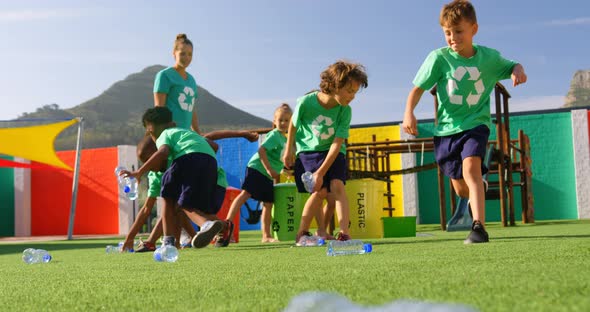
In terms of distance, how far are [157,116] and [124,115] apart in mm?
97069

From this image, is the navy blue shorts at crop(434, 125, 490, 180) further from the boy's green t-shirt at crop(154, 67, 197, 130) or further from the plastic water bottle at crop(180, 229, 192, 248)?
the plastic water bottle at crop(180, 229, 192, 248)

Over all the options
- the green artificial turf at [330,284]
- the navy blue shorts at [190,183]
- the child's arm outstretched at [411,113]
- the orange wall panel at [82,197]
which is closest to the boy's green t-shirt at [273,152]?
the navy blue shorts at [190,183]

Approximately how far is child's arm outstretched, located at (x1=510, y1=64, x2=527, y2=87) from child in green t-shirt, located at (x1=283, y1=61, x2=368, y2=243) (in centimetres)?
117

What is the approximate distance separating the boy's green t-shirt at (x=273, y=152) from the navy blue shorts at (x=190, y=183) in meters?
2.06

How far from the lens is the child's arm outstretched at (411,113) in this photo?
160 inches

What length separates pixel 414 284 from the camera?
1844 mm

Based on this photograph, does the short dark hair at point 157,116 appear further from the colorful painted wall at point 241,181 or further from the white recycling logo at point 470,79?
the colorful painted wall at point 241,181

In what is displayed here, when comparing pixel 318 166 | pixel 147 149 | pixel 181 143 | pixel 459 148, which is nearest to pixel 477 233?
pixel 459 148

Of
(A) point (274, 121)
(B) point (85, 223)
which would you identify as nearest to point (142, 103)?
(B) point (85, 223)

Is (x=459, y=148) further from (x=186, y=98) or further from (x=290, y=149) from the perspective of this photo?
(x=186, y=98)

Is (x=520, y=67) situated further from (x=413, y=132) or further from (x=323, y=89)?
(x=323, y=89)

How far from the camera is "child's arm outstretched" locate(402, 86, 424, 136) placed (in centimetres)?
406

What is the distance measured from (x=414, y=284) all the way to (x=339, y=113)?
336 centimetres

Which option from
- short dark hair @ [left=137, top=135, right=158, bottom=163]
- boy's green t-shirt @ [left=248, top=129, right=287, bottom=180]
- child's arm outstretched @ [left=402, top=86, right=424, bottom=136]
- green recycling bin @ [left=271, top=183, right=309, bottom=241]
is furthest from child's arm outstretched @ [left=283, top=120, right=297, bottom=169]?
green recycling bin @ [left=271, top=183, right=309, bottom=241]
